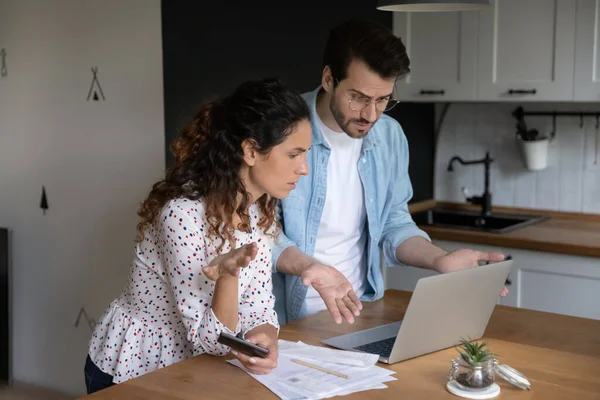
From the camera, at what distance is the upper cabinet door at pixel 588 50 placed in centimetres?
350

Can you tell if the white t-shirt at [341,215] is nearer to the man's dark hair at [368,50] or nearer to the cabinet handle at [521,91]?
the man's dark hair at [368,50]

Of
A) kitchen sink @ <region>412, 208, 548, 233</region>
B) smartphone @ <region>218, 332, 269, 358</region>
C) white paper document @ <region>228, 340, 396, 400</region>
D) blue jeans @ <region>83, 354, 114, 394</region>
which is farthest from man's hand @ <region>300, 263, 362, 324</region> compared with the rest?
kitchen sink @ <region>412, 208, 548, 233</region>

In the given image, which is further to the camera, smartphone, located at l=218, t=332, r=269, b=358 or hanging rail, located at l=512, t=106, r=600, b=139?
hanging rail, located at l=512, t=106, r=600, b=139

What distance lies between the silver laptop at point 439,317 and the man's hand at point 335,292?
0.12 metres

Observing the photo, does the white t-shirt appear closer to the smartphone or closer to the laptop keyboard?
the laptop keyboard

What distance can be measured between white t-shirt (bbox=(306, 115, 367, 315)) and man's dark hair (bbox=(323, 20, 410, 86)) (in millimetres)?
232

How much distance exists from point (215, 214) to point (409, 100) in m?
2.37

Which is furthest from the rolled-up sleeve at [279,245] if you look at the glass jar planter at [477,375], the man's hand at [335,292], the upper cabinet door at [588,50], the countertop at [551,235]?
the upper cabinet door at [588,50]

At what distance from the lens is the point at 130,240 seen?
3.36 meters

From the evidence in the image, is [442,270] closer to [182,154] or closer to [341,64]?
[341,64]

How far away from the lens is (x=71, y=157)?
3498mm

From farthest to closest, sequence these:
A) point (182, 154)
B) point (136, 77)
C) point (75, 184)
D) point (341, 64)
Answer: point (75, 184)
point (136, 77)
point (341, 64)
point (182, 154)

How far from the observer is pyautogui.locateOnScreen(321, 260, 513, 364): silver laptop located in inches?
70.5

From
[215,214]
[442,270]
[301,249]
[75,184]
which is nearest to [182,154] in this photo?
[215,214]
